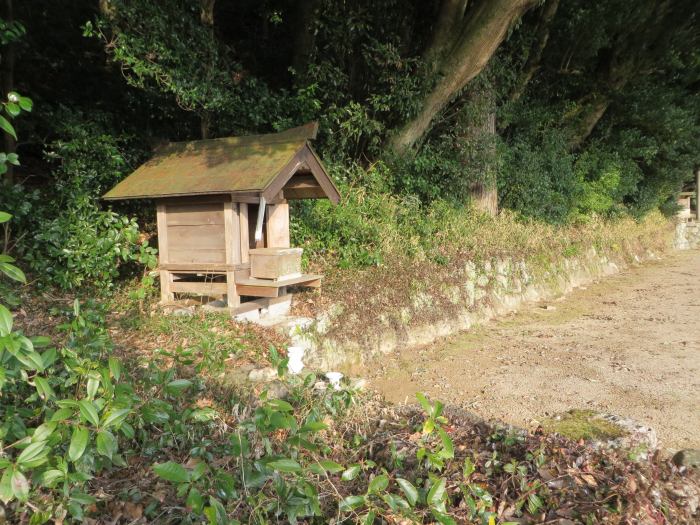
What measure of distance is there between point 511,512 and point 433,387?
3.00 m

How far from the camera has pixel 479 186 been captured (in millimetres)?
9914

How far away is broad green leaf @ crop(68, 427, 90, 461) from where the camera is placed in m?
1.37

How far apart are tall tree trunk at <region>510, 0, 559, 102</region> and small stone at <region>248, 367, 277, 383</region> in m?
9.99

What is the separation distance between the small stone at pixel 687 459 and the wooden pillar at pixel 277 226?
4.16 metres

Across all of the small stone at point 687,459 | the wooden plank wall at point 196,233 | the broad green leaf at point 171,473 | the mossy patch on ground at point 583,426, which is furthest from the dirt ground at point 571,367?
the broad green leaf at point 171,473

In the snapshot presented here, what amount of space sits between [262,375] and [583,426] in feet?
9.01

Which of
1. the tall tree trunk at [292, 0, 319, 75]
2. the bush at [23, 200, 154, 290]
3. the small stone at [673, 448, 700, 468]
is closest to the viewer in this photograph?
the small stone at [673, 448, 700, 468]

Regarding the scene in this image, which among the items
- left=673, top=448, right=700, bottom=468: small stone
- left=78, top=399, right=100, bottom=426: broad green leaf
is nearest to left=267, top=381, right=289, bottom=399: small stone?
left=78, top=399, right=100, bottom=426: broad green leaf

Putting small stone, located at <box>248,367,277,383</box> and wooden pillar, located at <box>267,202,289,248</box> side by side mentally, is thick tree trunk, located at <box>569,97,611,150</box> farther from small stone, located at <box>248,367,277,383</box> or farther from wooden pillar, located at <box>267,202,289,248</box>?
small stone, located at <box>248,367,277,383</box>

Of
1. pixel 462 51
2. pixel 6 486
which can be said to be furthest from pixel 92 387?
pixel 462 51

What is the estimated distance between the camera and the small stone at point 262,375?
3.84m

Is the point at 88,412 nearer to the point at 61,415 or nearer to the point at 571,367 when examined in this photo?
the point at 61,415

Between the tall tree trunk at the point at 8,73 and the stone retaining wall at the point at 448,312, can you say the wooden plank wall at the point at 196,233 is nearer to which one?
the stone retaining wall at the point at 448,312

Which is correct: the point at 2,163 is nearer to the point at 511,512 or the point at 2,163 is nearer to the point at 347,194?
the point at 511,512
